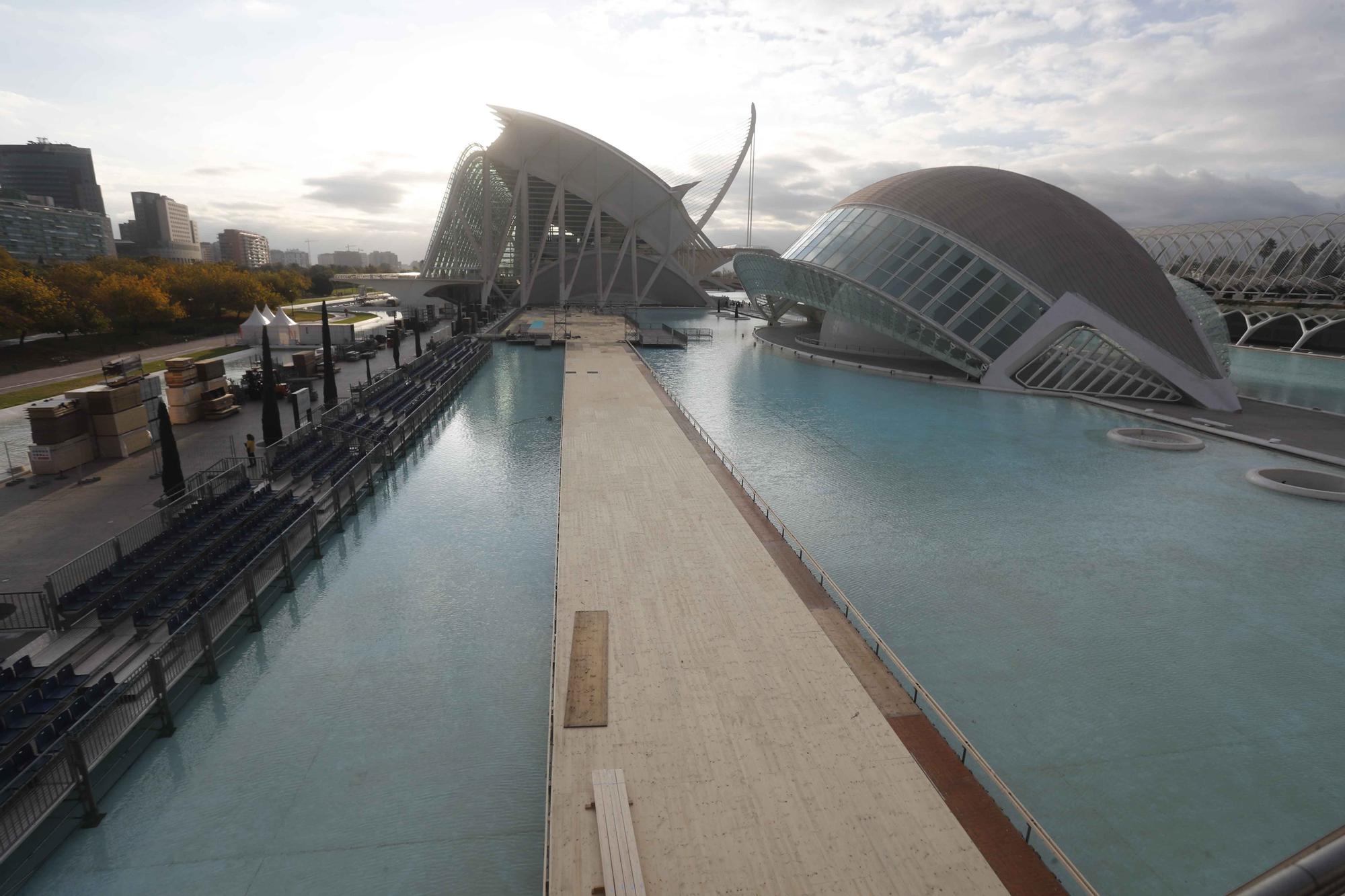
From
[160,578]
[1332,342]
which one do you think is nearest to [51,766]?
[160,578]

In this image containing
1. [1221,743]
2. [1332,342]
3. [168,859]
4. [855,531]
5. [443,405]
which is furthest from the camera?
[1332,342]

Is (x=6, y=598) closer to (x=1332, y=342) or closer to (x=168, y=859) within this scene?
A: (x=168, y=859)

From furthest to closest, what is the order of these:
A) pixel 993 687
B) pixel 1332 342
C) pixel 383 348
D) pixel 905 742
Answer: pixel 1332 342 → pixel 383 348 → pixel 993 687 → pixel 905 742

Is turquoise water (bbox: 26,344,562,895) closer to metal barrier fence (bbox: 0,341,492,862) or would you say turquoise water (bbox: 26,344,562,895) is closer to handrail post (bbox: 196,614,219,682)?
handrail post (bbox: 196,614,219,682)

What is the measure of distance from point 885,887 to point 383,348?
45629mm

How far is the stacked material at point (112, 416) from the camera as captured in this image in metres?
18.7

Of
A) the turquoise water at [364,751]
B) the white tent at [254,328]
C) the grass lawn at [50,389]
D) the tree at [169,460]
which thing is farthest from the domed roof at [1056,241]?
the white tent at [254,328]

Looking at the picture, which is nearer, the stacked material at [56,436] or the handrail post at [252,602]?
the handrail post at [252,602]

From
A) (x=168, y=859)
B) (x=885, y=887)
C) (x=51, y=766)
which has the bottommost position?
(x=168, y=859)

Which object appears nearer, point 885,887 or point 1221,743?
point 885,887

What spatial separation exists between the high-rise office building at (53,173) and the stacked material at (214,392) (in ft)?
700

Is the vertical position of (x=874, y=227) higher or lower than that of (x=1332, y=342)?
higher

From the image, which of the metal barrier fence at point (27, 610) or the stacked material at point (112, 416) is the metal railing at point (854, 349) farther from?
the metal barrier fence at point (27, 610)

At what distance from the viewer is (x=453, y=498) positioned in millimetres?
16750
